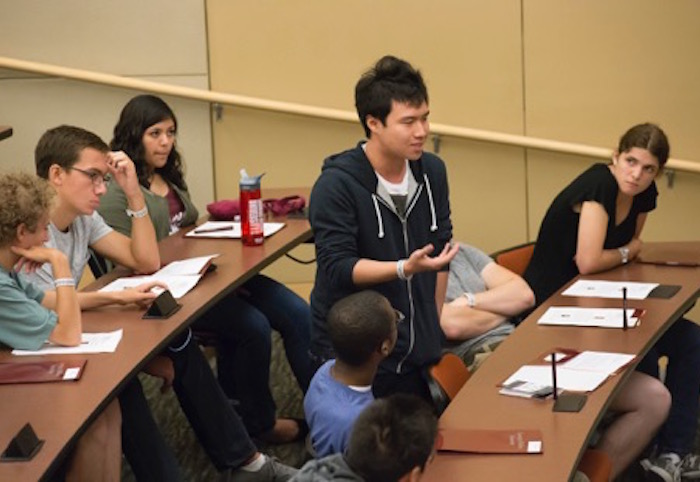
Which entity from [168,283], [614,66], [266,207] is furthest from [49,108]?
[614,66]

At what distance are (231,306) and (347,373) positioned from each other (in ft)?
5.36

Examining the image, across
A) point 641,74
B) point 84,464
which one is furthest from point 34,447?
point 641,74

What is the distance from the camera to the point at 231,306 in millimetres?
5000

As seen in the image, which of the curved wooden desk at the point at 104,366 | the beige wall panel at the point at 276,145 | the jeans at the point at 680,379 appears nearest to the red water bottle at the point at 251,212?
the curved wooden desk at the point at 104,366

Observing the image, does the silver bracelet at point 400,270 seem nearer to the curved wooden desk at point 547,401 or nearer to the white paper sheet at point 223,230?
the curved wooden desk at point 547,401

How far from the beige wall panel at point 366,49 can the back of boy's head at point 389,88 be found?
282cm

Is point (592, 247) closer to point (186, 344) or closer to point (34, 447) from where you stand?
point (186, 344)

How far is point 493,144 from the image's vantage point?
22.6ft

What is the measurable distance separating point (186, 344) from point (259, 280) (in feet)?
3.08

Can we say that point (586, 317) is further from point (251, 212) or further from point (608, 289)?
point (251, 212)

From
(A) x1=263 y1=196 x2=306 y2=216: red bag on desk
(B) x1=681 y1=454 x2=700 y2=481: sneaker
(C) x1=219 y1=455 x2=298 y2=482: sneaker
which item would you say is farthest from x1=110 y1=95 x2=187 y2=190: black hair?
(B) x1=681 y1=454 x2=700 y2=481: sneaker

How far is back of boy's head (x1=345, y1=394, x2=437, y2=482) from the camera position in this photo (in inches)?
107

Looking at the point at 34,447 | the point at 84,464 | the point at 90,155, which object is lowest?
the point at 84,464

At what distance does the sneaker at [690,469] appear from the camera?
467 centimetres
